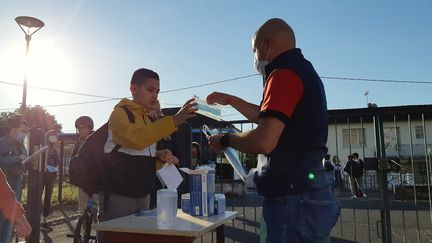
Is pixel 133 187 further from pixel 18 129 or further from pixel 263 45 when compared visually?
pixel 18 129

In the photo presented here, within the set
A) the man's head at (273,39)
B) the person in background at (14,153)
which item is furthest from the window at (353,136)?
the person in background at (14,153)

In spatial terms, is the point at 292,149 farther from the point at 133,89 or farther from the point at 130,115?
the point at 133,89

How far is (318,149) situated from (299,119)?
21 centimetres

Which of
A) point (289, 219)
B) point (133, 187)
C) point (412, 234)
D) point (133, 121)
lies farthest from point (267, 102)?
point (412, 234)

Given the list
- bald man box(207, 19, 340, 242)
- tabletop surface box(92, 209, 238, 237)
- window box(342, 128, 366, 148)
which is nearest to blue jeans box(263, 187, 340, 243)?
bald man box(207, 19, 340, 242)

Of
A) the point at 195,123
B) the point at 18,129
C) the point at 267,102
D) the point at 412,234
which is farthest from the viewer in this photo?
the point at 412,234

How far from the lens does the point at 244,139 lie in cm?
203

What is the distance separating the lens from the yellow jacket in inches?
99.9

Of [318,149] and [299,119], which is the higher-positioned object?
[299,119]

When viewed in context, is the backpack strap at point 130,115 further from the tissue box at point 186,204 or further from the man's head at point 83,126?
the man's head at point 83,126

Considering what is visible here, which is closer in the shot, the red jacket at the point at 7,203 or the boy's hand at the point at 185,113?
the red jacket at the point at 7,203

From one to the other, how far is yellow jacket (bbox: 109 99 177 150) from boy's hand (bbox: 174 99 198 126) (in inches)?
1.4

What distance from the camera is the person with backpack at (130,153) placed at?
101 inches

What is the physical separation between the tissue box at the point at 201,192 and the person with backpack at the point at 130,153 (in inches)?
12.5
